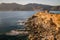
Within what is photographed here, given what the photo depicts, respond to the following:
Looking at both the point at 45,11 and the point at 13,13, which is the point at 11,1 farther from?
the point at 45,11

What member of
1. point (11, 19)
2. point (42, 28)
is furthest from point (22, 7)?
point (42, 28)

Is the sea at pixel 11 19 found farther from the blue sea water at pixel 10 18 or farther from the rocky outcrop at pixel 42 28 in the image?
the rocky outcrop at pixel 42 28

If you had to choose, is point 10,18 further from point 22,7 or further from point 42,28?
point 42,28

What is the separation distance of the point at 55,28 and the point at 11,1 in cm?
141

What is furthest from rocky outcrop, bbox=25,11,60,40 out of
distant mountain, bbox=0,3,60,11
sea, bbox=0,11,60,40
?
distant mountain, bbox=0,3,60,11

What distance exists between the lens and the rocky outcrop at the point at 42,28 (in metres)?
3.96

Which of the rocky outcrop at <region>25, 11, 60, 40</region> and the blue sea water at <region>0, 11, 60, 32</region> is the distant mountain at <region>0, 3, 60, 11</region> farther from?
the rocky outcrop at <region>25, 11, 60, 40</region>

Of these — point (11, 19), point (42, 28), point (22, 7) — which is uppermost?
point (22, 7)

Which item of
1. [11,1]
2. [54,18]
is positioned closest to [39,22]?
[54,18]

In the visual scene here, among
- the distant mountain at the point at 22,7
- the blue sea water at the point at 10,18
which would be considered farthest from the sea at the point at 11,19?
the distant mountain at the point at 22,7

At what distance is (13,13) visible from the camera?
4047 millimetres

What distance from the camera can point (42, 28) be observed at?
3971mm

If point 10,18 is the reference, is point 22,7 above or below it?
above

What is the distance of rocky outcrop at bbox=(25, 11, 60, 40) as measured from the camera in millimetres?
3959
